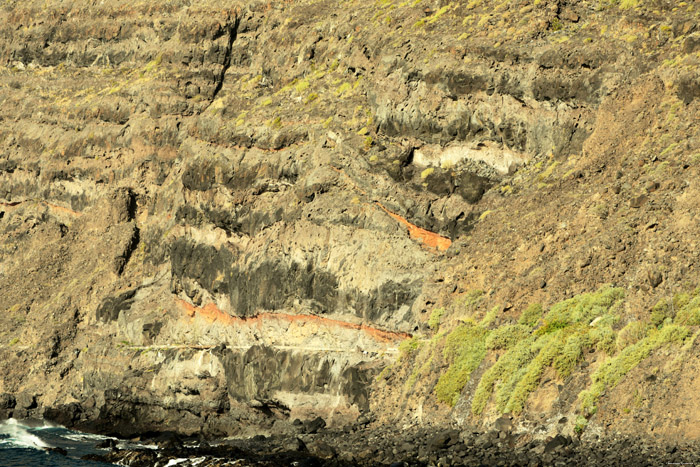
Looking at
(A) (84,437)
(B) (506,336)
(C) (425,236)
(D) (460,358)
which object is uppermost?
(C) (425,236)

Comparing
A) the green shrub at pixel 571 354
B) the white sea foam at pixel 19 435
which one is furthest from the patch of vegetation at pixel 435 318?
the white sea foam at pixel 19 435

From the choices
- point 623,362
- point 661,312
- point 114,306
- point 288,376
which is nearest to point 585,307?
point 661,312

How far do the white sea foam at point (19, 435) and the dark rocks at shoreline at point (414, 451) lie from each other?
711cm

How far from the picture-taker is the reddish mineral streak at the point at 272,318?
52.8 metres

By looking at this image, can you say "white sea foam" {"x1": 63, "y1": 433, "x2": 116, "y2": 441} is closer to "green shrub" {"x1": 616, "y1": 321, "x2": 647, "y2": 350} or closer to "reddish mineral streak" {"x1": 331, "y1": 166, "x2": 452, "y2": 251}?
"reddish mineral streak" {"x1": 331, "y1": 166, "x2": 452, "y2": 251}

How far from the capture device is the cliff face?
43.8 meters

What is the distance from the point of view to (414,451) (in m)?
41.4

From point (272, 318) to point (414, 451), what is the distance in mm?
18445

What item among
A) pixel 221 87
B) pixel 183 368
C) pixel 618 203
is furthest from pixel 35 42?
pixel 618 203

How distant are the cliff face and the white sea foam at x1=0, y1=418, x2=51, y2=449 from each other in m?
1.99

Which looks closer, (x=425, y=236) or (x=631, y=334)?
(x=631, y=334)

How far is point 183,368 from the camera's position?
62.0 metres

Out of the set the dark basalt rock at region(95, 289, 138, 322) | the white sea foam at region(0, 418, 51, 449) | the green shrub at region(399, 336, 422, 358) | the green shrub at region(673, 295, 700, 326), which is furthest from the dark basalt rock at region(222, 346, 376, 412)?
the green shrub at region(673, 295, 700, 326)

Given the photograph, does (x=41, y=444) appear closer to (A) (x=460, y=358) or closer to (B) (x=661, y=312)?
(A) (x=460, y=358)
